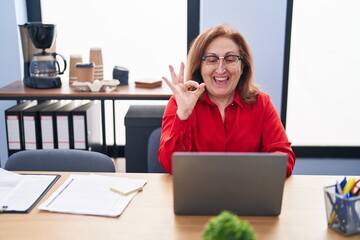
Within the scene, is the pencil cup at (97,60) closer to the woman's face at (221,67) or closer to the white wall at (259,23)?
the white wall at (259,23)

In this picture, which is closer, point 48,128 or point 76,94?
point 76,94

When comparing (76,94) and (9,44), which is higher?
(9,44)

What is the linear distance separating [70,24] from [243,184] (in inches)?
89.2

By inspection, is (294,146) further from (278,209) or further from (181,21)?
(278,209)

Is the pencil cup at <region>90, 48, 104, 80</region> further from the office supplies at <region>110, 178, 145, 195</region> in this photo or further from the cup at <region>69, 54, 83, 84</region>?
the office supplies at <region>110, 178, 145, 195</region>

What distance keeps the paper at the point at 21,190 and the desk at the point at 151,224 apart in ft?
0.15

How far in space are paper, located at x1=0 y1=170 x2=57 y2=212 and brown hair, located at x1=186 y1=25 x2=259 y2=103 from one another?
75cm

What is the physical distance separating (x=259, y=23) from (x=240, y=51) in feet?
3.86

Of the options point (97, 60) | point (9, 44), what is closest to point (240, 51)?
point (97, 60)

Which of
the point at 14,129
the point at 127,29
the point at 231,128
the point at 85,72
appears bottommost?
the point at 14,129

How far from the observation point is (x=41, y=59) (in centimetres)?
257

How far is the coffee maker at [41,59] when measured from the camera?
2.52 meters

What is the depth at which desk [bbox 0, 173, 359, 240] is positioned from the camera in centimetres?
114

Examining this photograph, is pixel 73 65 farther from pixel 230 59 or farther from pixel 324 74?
pixel 324 74
